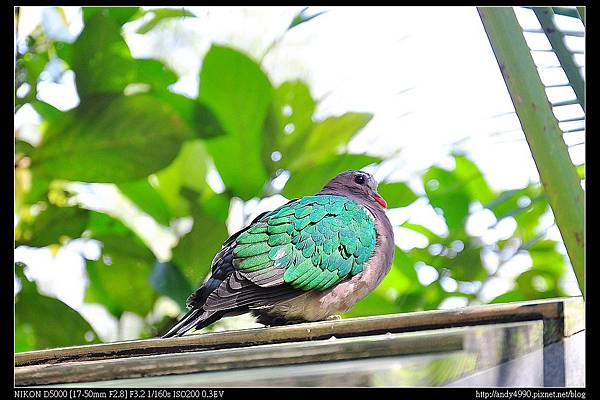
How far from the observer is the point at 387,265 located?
1798 mm

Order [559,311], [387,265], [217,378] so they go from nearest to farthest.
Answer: [217,378] → [559,311] → [387,265]

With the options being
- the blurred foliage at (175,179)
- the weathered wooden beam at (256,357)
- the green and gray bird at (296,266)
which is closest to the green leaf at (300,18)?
the blurred foliage at (175,179)

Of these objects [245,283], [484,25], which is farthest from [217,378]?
[484,25]

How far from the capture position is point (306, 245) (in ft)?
5.37

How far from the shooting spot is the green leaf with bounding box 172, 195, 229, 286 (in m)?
2.16

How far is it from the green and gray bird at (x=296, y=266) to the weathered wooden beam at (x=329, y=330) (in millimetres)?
165

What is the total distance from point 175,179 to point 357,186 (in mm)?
739

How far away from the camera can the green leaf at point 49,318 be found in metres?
2.17

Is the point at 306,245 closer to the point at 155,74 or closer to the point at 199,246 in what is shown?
the point at 199,246

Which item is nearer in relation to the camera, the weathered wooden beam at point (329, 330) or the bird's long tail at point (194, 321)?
the weathered wooden beam at point (329, 330)

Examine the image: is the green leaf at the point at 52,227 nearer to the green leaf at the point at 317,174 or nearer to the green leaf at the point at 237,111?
the green leaf at the point at 237,111

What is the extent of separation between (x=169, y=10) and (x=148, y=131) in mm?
515

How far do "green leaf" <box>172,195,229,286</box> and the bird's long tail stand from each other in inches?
23.0

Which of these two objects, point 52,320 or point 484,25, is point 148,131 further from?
point 484,25
